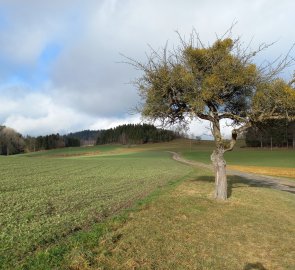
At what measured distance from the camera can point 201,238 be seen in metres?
9.00

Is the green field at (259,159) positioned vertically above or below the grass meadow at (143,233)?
below

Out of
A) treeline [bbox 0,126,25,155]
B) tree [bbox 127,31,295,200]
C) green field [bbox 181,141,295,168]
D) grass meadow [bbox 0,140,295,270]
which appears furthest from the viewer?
treeline [bbox 0,126,25,155]

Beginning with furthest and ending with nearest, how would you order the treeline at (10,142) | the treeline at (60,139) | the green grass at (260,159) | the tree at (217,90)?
1. the treeline at (60,139)
2. the treeline at (10,142)
3. the green grass at (260,159)
4. the tree at (217,90)

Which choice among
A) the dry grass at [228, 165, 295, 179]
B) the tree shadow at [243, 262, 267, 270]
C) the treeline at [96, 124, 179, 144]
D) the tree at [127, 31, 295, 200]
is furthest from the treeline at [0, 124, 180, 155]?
the tree shadow at [243, 262, 267, 270]

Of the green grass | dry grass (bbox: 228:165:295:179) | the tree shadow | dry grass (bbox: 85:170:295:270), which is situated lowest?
dry grass (bbox: 228:165:295:179)

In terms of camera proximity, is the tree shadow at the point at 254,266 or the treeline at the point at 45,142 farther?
the treeline at the point at 45,142

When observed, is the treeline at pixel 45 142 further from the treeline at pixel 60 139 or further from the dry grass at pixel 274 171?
the dry grass at pixel 274 171

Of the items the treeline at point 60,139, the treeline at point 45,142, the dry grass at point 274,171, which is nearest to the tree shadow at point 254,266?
the dry grass at point 274,171

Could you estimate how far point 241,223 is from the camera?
428 inches

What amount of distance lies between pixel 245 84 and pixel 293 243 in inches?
287

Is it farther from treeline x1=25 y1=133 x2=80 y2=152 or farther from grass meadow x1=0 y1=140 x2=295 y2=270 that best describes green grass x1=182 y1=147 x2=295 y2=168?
treeline x1=25 y1=133 x2=80 y2=152

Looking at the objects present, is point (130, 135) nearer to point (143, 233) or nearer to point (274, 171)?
point (274, 171)

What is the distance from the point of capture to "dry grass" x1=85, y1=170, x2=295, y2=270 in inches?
285

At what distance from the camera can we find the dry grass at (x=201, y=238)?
7.25 meters
